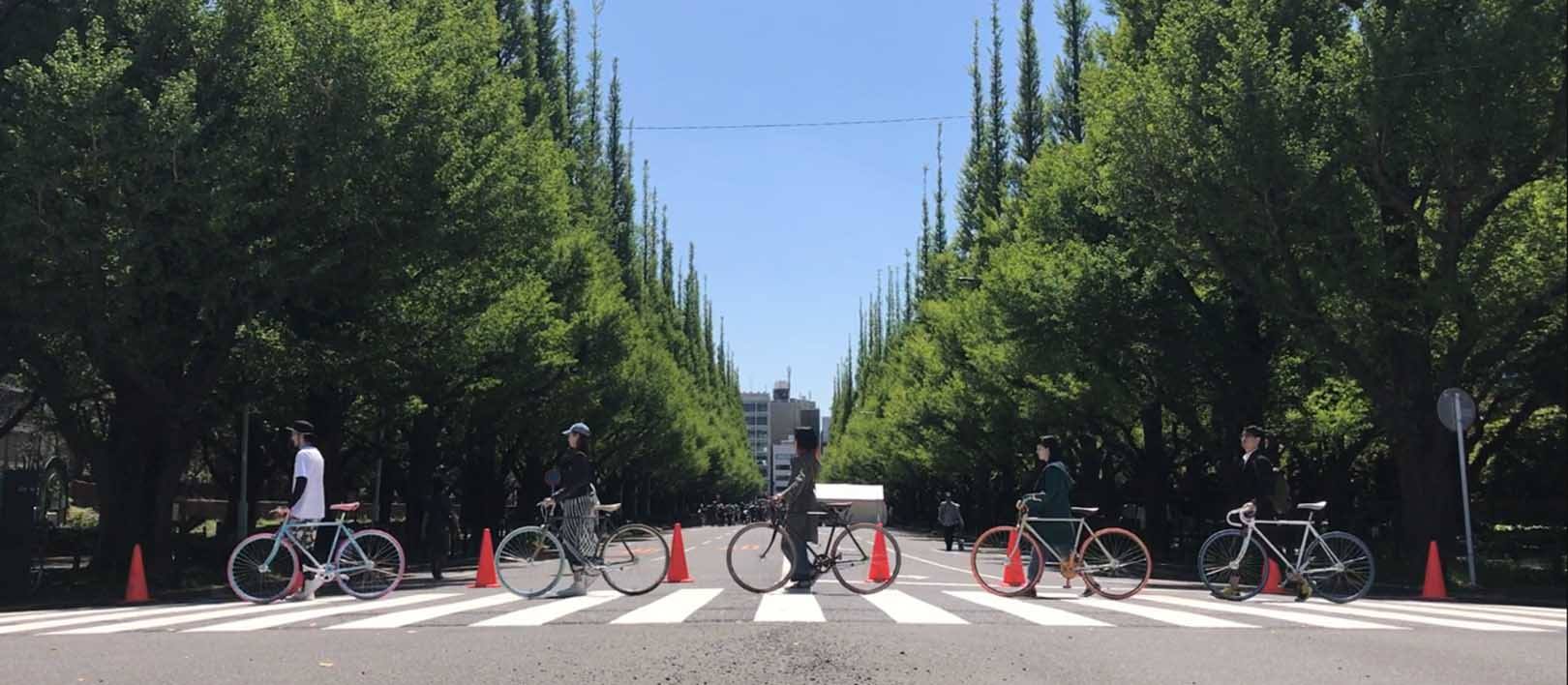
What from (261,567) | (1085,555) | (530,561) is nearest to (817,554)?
(1085,555)

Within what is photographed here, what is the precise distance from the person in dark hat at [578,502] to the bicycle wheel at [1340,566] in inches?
275

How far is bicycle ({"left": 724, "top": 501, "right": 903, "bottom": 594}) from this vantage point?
12.2 metres

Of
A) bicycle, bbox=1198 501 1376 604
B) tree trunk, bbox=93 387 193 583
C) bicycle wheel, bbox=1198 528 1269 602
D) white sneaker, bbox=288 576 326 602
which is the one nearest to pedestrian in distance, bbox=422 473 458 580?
tree trunk, bbox=93 387 193 583

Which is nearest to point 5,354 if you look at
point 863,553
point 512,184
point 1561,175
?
point 512,184

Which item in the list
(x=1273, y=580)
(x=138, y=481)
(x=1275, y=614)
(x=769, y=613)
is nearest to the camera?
(x=769, y=613)

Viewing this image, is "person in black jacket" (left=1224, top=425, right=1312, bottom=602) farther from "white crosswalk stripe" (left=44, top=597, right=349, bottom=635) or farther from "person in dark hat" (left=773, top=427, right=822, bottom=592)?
"white crosswalk stripe" (left=44, top=597, right=349, bottom=635)

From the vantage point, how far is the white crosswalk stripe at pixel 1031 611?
34.1ft

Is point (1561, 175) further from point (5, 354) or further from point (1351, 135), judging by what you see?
point (5, 354)

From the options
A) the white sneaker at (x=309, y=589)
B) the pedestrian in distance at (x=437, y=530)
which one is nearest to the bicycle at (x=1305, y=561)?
the white sneaker at (x=309, y=589)

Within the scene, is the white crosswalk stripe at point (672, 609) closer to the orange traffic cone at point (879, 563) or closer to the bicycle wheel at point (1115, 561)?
the orange traffic cone at point (879, 563)

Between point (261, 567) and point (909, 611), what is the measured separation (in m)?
6.59

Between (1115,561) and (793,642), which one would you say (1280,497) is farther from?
(793,642)

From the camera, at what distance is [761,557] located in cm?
1259

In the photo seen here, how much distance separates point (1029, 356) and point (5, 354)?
19.6 m
